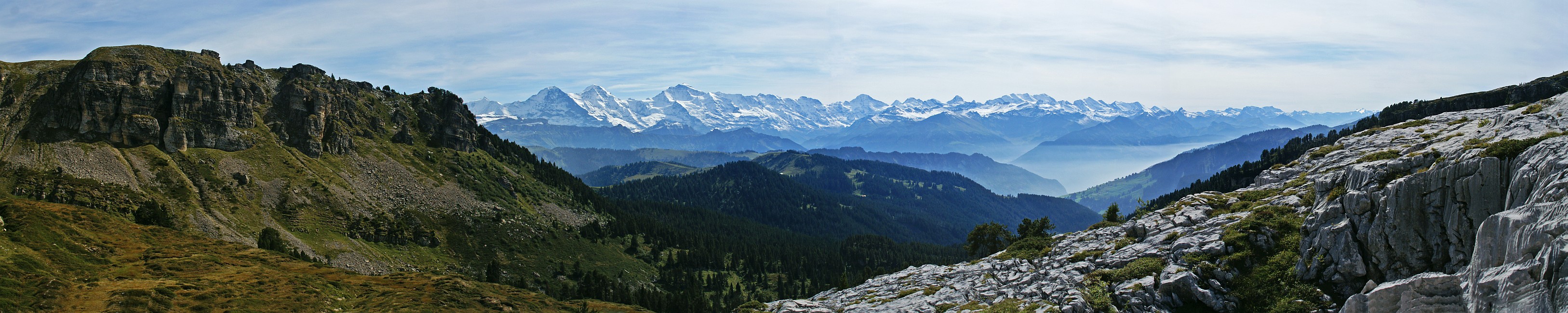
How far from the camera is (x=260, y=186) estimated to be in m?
144

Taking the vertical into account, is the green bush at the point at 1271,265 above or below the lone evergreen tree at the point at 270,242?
above

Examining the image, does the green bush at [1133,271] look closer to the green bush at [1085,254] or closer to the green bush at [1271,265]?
the green bush at [1271,265]

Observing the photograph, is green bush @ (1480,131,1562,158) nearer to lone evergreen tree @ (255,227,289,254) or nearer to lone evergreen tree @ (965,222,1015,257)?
lone evergreen tree @ (965,222,1015,257)

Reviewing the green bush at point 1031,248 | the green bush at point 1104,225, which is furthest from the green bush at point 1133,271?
the green bush at point 1104,225

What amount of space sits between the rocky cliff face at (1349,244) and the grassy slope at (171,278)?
67.9 meters

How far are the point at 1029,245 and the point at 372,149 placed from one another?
600 ft

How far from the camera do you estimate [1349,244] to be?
4022cm

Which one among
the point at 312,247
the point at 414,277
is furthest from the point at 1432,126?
the point at 312,247

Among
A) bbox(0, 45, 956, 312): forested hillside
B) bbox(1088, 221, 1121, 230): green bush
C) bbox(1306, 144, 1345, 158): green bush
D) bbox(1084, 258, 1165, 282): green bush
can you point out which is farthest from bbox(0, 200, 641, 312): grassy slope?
bbox(1306, 144, 1345, 158): green bush

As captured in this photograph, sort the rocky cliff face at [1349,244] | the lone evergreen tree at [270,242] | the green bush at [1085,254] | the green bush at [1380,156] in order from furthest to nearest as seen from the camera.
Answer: the lone evergreen tree at [270,242]
the green bush at [1085,254]
the green bush at [1380,156]
the rocky cliff face at [1349,244]

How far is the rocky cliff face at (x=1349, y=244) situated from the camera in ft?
96.4

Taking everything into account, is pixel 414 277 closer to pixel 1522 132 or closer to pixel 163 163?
pixel 163 163

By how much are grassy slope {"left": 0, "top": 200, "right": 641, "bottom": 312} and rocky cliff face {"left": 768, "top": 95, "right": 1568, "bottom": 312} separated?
67869 millimetres

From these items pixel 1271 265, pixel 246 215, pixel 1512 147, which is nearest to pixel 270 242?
pixel 246 215
